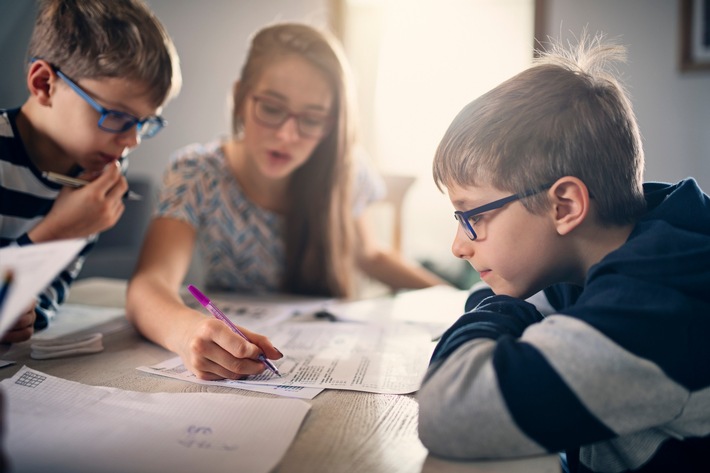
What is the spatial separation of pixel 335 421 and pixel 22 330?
0.61 m

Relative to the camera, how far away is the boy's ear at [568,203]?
736 mm

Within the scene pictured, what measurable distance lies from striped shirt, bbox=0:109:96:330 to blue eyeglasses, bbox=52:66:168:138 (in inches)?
5.8

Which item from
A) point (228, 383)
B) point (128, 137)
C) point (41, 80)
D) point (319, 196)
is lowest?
point (228, 383)

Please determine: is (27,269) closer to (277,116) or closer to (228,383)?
(228,383)

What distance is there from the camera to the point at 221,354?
2.56 feet

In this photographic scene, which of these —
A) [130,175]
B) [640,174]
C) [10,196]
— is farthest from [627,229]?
[130,175]

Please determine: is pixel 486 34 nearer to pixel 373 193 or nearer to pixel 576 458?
pixel 373 193

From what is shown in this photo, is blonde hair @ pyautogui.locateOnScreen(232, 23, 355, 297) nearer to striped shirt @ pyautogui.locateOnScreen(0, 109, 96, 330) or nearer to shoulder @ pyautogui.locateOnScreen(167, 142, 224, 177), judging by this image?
shoulder @ pyautogui.locateOnScreen(167, 142, 224, 177)

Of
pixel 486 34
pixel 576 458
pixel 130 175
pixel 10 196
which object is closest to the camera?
pixel 576 458

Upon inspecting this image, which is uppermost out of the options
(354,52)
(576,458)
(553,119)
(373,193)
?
(354,52)

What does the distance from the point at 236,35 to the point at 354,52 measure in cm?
79

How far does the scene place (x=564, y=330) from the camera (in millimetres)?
586

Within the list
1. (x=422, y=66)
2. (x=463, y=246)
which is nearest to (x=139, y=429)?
(x=463, y=246)

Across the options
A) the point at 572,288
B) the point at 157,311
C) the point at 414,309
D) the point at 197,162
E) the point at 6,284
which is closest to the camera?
the point at 6,284
